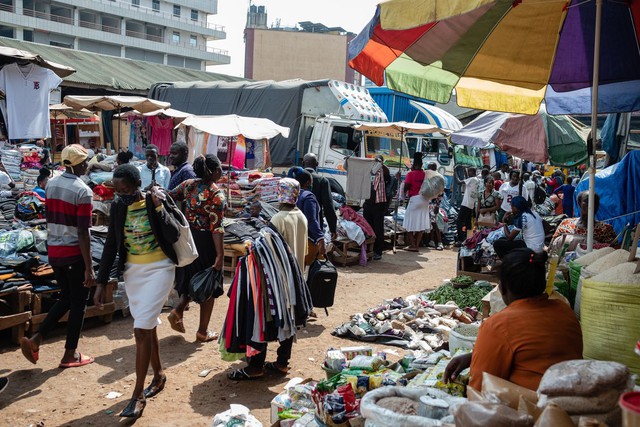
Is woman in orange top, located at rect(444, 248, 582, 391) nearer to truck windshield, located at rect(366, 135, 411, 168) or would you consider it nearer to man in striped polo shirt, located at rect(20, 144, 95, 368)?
man in striped polo shirt, located at rect(20, 144, 95, 368)

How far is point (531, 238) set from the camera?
8.59m

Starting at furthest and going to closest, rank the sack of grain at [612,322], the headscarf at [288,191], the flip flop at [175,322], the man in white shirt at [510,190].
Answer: the man in white shirt at [510,190]
the flip flop at [175,322]
the headscarf at [288,191]
the sack of grain at [612,322]

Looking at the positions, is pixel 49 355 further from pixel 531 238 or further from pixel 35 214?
pixel 531 238

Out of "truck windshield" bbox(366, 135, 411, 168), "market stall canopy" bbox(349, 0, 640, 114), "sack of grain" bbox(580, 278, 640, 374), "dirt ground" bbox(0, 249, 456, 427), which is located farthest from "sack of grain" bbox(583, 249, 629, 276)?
"truck windshield" bbox(366, 135, 411, 168)

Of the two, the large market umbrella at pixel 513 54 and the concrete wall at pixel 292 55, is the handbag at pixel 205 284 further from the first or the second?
the concrete wall at pixel 292 55

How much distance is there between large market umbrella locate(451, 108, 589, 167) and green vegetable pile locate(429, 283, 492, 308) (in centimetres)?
351

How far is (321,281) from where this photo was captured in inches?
286

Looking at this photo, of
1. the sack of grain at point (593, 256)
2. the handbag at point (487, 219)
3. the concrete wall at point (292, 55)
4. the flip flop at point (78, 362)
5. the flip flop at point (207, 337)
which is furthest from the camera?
the concrete wall at point (292, 55)

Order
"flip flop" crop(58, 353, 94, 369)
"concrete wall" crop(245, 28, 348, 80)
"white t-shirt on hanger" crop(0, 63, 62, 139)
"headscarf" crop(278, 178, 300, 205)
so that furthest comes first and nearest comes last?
"concrete wall" crop(245, 28, 348, 80) → "white t-shirt on hanger" crop(0, 63, 62, 139) → "headscarf" crop(278, 178, 300, 205) → "flip flop" crop(58, 353, 94, 369)

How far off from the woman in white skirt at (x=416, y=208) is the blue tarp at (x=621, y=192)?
5526 millimetres

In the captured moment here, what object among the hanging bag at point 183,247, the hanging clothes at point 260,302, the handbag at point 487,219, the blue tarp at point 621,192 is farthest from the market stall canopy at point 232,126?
the hanging bag at point 183,247

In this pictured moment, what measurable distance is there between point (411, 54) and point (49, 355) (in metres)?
4.53

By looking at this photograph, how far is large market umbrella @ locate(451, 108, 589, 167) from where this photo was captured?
442 inches

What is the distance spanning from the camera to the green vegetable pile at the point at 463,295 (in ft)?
26.5
